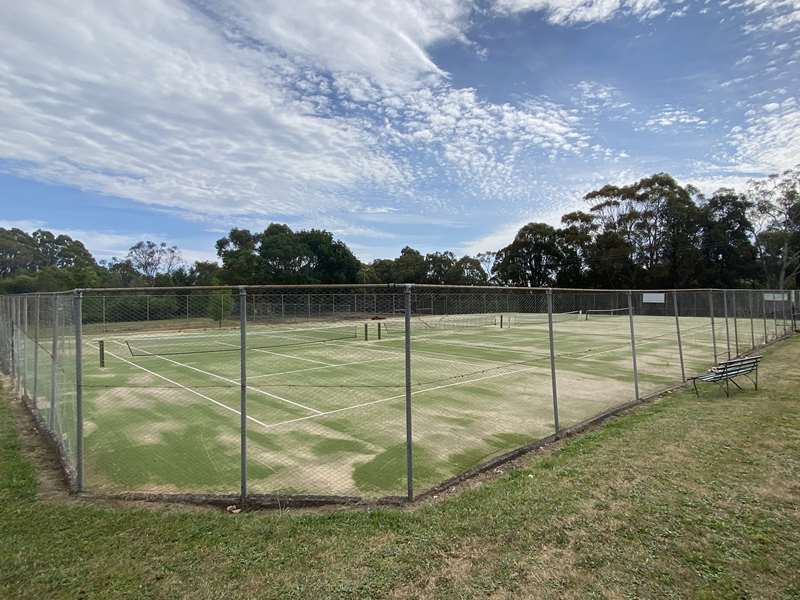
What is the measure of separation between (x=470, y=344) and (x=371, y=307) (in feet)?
38.0

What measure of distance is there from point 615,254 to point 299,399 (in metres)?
59.2

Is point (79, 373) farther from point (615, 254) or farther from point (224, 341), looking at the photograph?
point (615, 254)

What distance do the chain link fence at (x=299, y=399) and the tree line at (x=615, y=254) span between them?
1522 inches

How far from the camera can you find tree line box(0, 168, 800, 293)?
5547 cm

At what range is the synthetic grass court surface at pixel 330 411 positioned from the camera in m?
6.38

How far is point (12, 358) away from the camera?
13492 millimetres

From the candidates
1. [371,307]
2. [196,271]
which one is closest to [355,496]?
[371,307]

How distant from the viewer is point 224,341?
2741 cm

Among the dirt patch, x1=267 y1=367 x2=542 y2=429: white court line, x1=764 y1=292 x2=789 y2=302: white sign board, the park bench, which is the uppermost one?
x1=764 y1=292 x2=789 y2=302: white sign board

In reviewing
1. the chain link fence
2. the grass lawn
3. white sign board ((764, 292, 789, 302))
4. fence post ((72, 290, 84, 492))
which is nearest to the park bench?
the chain link fence

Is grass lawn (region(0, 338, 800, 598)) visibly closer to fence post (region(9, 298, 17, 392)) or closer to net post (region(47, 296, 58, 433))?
net post (region(47, 296, 58, 433))

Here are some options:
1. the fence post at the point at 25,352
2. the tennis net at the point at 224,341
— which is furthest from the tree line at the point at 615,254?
the fence post at the point at 25,352

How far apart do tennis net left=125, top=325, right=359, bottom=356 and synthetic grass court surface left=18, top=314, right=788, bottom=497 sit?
211 cm

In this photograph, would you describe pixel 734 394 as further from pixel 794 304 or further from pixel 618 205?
pixel 618 205
